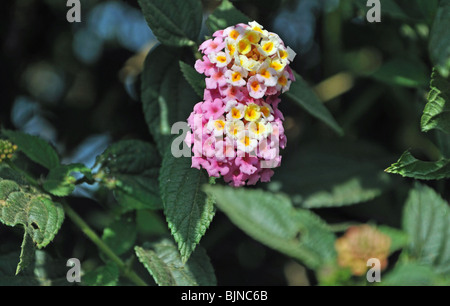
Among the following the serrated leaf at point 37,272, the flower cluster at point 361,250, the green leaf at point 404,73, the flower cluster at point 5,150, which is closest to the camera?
the flower cluster at point 361,250

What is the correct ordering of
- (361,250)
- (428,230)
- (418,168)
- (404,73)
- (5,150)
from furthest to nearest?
(404,73) < (5,150) < (418,168) < (428,230) < (361,250)

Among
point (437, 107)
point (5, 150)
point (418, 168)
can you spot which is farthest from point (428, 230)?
point (5, 150)

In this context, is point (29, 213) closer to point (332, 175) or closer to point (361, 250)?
point (361, 250)

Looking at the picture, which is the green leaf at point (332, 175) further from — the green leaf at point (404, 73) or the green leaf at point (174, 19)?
the green leaf at point (174, 19)

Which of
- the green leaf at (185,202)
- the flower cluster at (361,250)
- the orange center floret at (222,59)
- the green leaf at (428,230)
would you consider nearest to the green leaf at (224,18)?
the orange center floret at (222,59)

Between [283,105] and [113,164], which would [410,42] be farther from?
[113,164]

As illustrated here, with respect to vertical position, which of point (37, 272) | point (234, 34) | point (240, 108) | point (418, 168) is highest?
point (234, 34)
